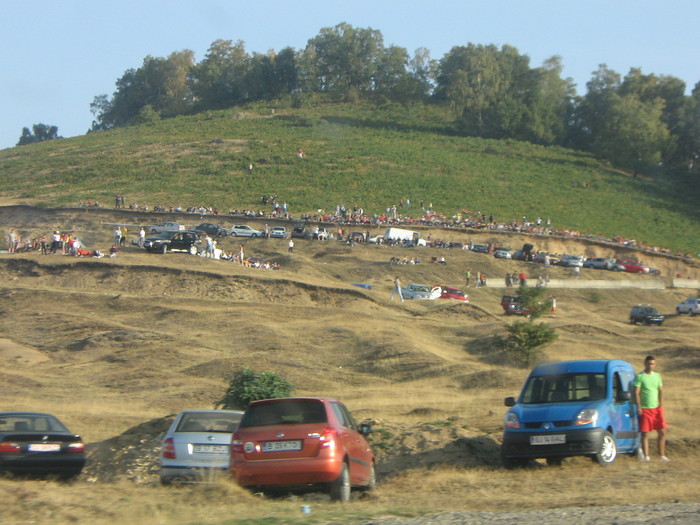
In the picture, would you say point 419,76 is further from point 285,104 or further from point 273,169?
point 273,169

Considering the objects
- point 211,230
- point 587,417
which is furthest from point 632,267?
point 587,417

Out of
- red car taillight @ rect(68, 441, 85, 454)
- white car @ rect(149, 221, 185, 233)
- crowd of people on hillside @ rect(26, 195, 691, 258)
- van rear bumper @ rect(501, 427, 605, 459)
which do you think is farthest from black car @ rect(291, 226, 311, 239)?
van rear bumper @ rect(501, 427, 605, 459)

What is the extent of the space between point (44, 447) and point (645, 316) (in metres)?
40.1

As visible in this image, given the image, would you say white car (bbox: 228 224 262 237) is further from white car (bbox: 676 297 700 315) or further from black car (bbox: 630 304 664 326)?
white car (bbox: 676 297 700 315)

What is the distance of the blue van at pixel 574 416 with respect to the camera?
12391mm

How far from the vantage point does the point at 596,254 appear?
7569 centimetres

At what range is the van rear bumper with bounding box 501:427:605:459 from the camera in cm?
1227

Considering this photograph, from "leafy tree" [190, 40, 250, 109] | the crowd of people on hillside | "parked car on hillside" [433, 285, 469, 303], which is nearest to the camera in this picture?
"parked car on hillside" [433, 285, 469, 303]

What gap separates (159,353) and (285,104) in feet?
361

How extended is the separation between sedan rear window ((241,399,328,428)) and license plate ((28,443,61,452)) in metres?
3.97

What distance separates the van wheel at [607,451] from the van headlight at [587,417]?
28 cm

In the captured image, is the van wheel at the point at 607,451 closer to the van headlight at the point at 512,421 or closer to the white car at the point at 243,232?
the van headlight at the point at 512,421

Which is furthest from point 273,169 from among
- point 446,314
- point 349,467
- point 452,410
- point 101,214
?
point 349,467

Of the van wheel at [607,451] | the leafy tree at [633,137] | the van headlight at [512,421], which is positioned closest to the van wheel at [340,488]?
the van headlight at [512,421]
